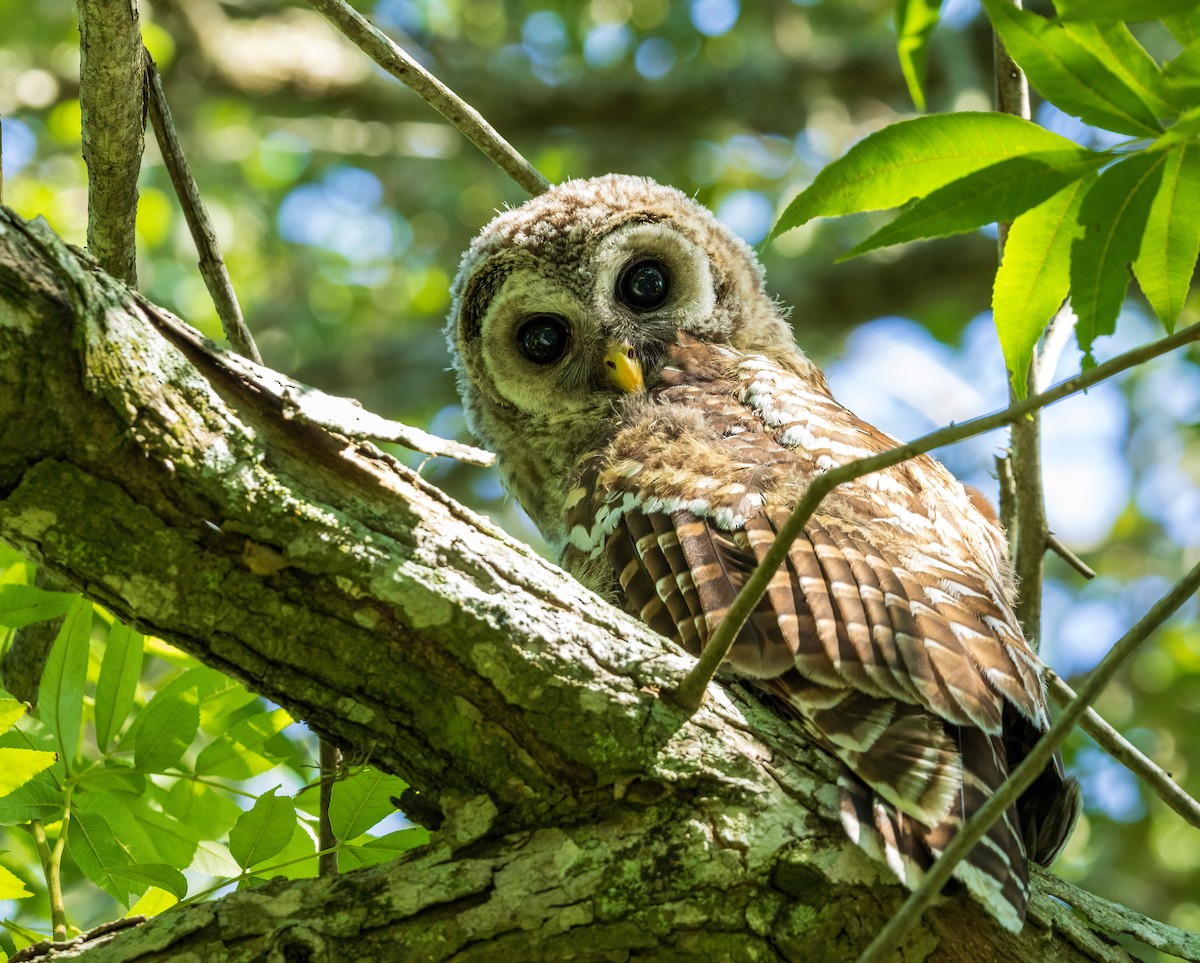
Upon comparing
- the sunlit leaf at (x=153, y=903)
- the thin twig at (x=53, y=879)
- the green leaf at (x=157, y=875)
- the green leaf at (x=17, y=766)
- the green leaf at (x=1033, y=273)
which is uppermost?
the green leaf at (x=1033, y=273)

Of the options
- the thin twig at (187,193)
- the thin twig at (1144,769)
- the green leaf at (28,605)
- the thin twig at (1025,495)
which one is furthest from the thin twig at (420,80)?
the thin twig at (1144,769)

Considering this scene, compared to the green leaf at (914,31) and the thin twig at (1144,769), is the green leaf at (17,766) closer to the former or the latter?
the green leaf at (914,31)

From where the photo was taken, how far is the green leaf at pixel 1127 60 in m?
1.66

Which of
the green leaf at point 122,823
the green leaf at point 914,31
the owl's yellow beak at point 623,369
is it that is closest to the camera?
the green leaf at point 914,31

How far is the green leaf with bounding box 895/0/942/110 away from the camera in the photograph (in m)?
1.60

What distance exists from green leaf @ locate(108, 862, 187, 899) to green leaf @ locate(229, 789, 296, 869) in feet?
0.38

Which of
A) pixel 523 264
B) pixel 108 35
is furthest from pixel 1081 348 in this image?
pixel 523 264

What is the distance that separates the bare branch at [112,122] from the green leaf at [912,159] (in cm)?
145

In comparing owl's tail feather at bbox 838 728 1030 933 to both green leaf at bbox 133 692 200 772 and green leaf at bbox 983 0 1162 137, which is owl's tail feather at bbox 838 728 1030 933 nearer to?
green leaf at bbox 983 0 1162 137

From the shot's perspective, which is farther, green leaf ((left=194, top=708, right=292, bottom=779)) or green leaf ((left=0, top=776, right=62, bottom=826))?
green leaf ((left=194, top=708, right=292, bottom=779))

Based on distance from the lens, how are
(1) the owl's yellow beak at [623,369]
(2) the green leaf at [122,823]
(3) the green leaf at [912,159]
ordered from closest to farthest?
(3) the green leaf at [912,159] → (2) the green leaf at [122,823] → (1) the owl's yellow beak at [623,369]

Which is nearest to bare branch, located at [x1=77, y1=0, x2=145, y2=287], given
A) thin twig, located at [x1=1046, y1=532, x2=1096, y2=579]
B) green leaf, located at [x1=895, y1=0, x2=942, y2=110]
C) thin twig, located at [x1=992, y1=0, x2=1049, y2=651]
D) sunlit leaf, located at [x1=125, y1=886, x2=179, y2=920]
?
sunlit leaf, located at [x1=125, y1=886, x2=179, y2=920]

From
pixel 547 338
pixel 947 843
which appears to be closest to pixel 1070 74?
pixel 947 843

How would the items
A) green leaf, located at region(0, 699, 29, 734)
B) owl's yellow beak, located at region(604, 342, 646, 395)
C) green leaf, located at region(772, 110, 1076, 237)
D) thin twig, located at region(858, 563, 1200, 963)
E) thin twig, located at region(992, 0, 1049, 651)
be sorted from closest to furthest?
thin twig, located at region(858, 563, 1200, 963), green leaf, located at region(772, 110, 1076, 237), green leaf, located at region(0, 699, 29, 734), thin twig, located at region(992, 0, 1049, 651), owl's yellow beak, located at region(604, 342, 646, 395)
